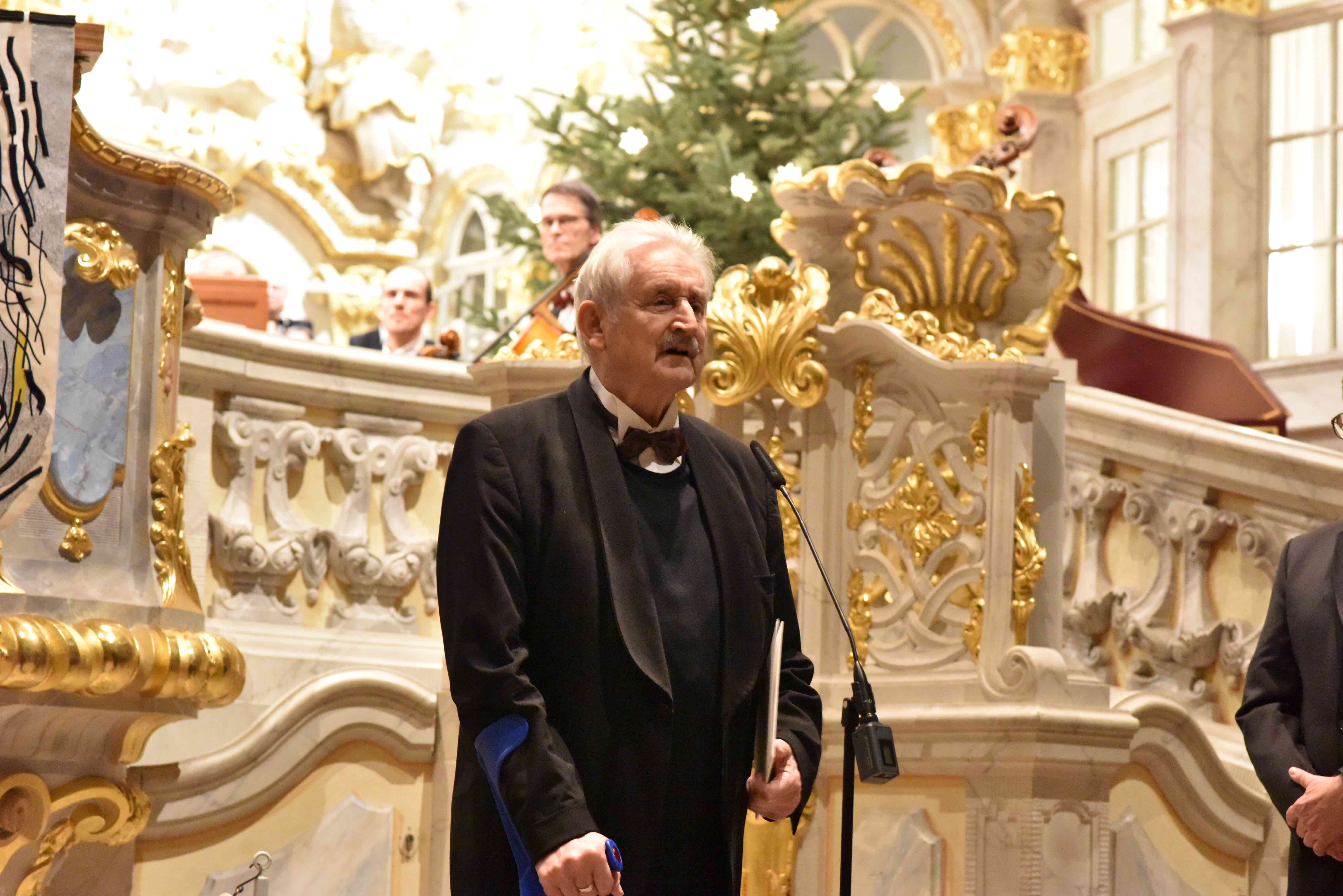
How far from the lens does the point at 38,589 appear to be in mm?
3510

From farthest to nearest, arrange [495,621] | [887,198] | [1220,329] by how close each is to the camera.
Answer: [1220,329] → [887,198] → [495,621]

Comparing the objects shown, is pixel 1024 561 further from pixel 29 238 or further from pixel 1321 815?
pixel 29 238

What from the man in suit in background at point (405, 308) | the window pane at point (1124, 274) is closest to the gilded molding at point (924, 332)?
the man in suit in background at point (405, 308)

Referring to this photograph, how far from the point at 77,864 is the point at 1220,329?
28.1 feet

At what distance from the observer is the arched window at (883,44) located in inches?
520

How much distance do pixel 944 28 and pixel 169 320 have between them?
33.1 ft

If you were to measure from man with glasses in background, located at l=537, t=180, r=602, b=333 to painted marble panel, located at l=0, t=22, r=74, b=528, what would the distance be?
3109 millimetres

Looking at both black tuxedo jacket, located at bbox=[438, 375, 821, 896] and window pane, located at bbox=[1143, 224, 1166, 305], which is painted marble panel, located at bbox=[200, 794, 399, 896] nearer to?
black tuxedo jacket, located at bbox=[438, 375, 821, 896]

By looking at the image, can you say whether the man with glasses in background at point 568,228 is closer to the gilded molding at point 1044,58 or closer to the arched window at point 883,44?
the gilded molding at point 1044,58

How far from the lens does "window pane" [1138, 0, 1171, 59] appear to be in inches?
471

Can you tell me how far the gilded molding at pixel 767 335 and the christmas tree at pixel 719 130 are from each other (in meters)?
3.64

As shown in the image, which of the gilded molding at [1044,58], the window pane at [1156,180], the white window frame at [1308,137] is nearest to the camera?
the white window frame at [1308,137]

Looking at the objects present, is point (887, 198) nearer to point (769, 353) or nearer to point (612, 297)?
point (769, 353)

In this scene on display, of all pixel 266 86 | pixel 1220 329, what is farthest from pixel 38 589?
pixel 266 86
